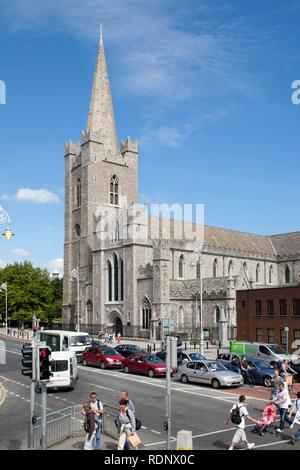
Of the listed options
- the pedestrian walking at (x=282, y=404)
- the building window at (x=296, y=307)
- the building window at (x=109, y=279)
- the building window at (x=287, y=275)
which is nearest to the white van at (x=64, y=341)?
the building window at (x=296, y=307)

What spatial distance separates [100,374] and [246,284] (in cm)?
3499

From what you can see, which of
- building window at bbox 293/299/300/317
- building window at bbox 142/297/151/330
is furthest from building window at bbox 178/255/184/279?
building window at bbox 293/299/300/317

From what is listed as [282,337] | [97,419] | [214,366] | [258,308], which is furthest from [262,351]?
[97,419]

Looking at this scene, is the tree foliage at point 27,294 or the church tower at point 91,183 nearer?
the church tower at point 91,183

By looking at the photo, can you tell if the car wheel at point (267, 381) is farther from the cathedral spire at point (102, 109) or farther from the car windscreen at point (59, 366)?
the cathedral spire at point (102, 109)

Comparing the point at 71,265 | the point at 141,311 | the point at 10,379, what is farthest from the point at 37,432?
the point at 71,265

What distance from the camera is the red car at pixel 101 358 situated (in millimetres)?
34219

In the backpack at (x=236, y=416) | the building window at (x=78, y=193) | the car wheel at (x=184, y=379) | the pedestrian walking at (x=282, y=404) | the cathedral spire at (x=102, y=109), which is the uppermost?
the cathedral spire at (x=102, y=109)

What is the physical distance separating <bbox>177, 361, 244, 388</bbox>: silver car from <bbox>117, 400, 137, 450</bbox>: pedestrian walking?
1277 cm

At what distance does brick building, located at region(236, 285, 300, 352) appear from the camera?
43312mm

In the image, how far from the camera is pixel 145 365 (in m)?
30.9

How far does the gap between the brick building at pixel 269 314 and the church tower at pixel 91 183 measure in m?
28.1

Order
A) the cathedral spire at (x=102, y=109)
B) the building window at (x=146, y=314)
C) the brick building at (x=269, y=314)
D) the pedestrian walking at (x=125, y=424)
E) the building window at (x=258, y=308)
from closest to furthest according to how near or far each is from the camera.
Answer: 1. the pedestrian walking at (x=125, y=424)
2. the brick building at (x=269, y=314)
3. the building window at (x=258, y=308)
4. the building window at (x=146, y=314)
5. the cathedral spire at (x=102, y=109)
